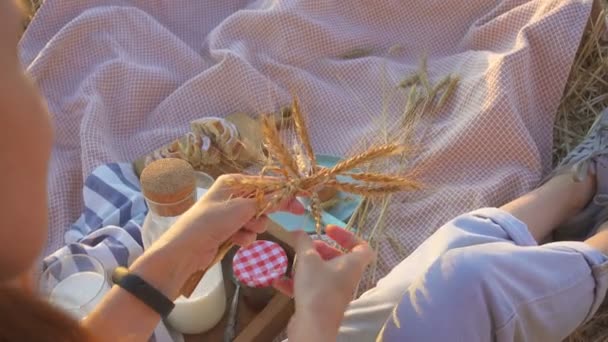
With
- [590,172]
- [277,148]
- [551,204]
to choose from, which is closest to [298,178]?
[277,148]

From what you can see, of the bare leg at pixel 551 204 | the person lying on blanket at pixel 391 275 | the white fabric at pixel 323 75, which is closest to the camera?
the person lying on blanket at pixel 391 275

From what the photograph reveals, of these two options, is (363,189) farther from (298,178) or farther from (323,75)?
(323,75)

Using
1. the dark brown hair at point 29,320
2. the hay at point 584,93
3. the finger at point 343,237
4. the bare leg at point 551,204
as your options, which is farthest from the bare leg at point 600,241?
the dark brown hair at point 29,320

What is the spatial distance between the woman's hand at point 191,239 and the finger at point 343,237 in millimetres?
A: 118

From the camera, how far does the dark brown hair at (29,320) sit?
0.39m

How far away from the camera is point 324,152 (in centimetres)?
157

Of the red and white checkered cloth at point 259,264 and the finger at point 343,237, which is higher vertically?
the finger at point 343,237

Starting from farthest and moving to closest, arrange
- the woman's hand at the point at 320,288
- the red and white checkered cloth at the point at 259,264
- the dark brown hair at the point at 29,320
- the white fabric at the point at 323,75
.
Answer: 1. the white fabric at the point at 323,75
2. the red and white checkered cloth at the point at 259,264
3. the woman's hand at the point at 320,288
4. the dark brown hair at the point at 29,320

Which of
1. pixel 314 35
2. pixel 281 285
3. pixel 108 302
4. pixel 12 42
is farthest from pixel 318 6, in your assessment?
pixel 12 42

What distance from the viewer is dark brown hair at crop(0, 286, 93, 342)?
0.39 metres

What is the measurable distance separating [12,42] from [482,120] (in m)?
1.18

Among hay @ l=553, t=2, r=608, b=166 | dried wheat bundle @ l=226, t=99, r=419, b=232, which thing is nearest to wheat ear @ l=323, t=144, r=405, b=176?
dried wheat bundle @ l=226, t=99, r=419, b=232

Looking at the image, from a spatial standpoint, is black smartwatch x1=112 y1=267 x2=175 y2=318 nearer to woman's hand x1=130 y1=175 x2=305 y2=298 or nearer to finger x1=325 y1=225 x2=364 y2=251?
woman's hand x1=130 y1=175 x2=305 y2=298

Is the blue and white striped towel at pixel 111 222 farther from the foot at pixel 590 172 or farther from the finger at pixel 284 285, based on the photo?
the foot at pixel 590 172
